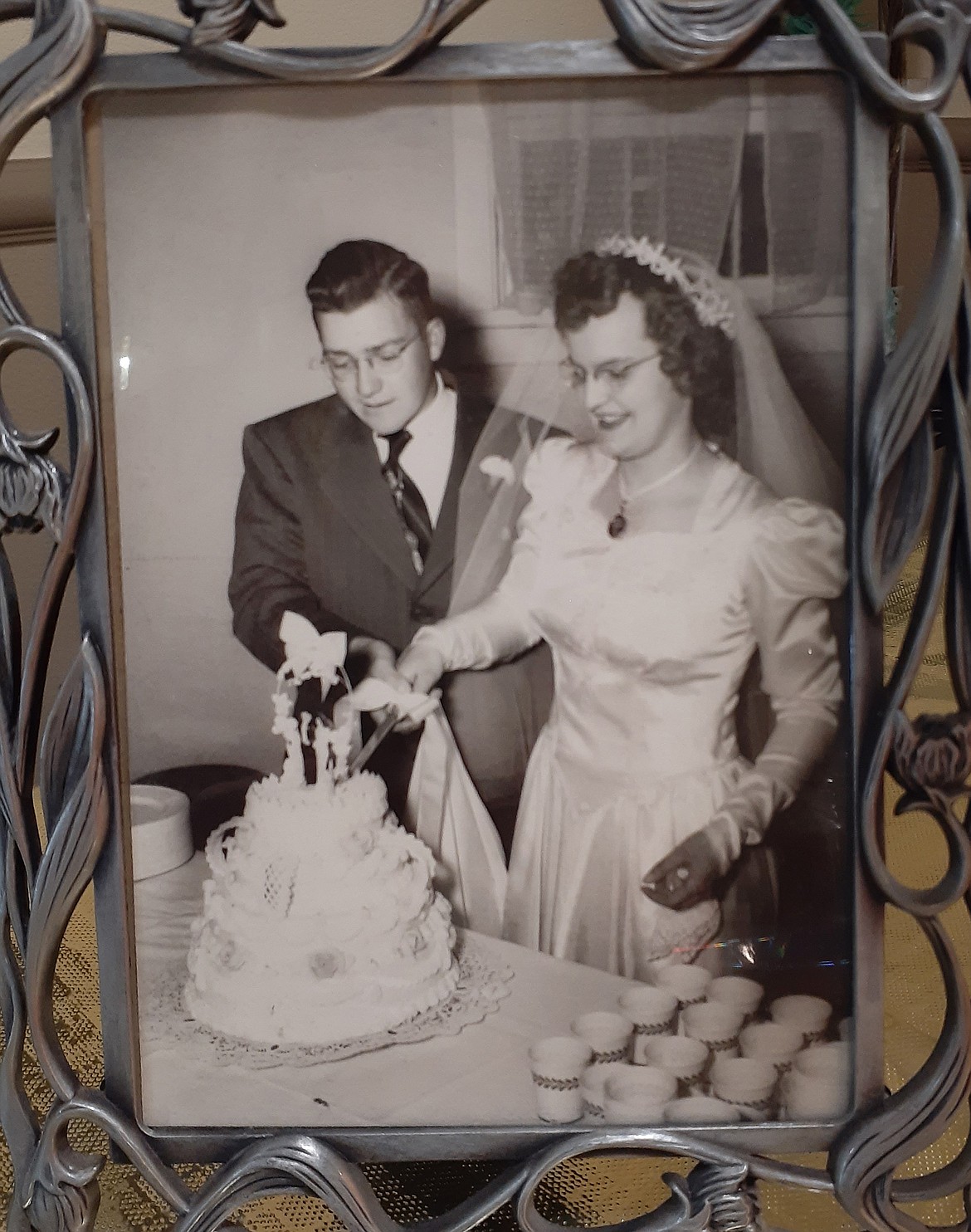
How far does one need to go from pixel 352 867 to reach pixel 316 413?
20 centimetres

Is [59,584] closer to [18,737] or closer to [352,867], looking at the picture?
[18,737]

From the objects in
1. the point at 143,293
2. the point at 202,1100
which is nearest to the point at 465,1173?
the point at 202,1100

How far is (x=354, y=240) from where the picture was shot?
0.41 metres

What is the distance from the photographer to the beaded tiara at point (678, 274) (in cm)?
40

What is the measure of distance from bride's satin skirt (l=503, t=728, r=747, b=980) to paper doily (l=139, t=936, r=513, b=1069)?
0.07 ft

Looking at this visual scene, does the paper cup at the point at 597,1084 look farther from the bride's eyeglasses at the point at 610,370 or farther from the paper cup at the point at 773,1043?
the bride's eyeglasses at the point at 610,370

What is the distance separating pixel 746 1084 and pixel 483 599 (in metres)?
0.25

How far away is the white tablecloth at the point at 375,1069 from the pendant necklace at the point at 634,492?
0.64 feet

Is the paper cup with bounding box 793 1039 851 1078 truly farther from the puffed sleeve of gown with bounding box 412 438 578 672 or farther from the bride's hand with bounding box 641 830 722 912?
the puffed sleeve of gown with bounding box 412 438 578 672

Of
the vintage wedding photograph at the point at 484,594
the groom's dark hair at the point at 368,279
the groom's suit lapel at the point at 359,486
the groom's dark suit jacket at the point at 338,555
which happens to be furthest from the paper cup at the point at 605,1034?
the groom's dark hair at the point at 368,279

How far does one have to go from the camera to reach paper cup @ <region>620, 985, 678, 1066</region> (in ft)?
1.39

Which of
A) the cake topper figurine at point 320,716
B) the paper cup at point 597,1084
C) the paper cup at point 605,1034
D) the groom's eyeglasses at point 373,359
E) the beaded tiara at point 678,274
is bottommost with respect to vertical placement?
the paper cup at point 597,1084

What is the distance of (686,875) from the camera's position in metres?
0.42

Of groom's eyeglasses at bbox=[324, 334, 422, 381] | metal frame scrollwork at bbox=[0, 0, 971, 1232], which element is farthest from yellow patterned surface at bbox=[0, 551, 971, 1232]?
groom's eyeglasses at bbox=[324, 334, 422, 381]
